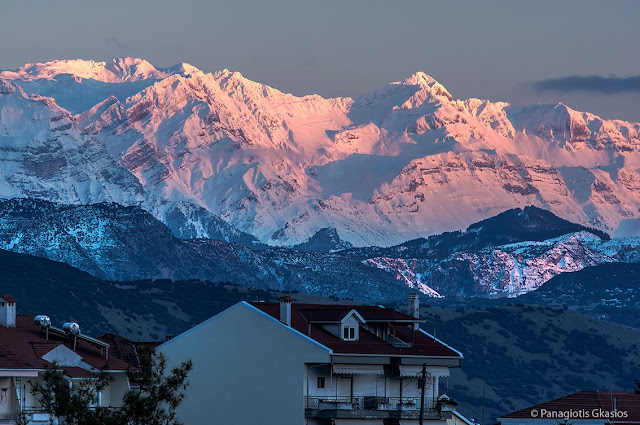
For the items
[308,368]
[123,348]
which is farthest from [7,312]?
[123,348]

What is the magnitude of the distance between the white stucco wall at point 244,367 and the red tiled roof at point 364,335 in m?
1.37

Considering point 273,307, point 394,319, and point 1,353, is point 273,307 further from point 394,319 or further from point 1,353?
point 1,353

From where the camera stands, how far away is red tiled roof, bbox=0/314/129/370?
7162cm

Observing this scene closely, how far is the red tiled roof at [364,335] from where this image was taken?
85.2 m

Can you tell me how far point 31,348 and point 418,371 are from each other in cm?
1914

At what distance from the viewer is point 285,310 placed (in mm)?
87125

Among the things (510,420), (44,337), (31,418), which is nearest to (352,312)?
(510,420)

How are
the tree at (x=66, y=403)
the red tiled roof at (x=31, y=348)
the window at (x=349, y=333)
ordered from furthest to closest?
the window at (x=349, y=333) → the red tiled roof at (x=31, y=348) → the tree at (x=66, y=403)

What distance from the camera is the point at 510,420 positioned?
82.2 meters

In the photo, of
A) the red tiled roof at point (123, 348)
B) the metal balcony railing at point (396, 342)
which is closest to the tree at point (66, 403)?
the metal balcony railing at point (396, 342)

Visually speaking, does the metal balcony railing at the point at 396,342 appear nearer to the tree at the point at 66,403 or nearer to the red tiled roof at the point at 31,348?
the red tiled roof at the point at 31,348

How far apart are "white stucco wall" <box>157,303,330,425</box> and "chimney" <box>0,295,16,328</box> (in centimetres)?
1134

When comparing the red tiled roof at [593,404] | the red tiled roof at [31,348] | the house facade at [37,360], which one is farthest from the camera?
the red tiled roof at [593,404]

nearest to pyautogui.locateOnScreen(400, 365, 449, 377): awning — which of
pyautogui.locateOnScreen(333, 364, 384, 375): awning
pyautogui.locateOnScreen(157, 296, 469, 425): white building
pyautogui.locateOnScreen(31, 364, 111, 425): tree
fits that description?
pyautogui.locateOnScreen(157, 296, 469, 425): white building
